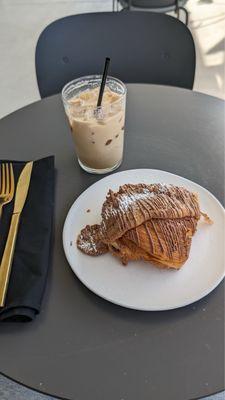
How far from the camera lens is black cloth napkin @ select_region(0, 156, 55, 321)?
537mm

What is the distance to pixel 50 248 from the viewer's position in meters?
0.64

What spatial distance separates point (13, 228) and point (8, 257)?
0.06m

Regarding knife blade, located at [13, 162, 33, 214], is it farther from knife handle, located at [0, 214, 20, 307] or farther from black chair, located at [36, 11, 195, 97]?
black chair, located at [36, 11, 195, 97]

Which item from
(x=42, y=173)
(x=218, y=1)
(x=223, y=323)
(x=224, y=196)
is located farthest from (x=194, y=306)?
(x=218, y=1)

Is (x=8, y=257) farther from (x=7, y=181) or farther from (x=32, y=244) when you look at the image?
(x=7, y=181)

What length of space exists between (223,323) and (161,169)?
1.14 ft

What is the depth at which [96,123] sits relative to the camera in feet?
2.37

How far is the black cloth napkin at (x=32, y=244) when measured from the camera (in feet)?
1.76

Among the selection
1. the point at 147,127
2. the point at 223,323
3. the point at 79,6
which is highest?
the point at 79,6

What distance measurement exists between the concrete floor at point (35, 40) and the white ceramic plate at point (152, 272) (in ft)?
5.51

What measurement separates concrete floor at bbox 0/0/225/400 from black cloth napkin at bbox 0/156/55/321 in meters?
1.53

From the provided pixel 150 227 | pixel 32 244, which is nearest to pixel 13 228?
pixel 32 244

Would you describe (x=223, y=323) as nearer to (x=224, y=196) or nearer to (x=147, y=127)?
(x=224, y=196)

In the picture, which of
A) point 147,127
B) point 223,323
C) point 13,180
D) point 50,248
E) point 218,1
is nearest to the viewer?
point 223,323
